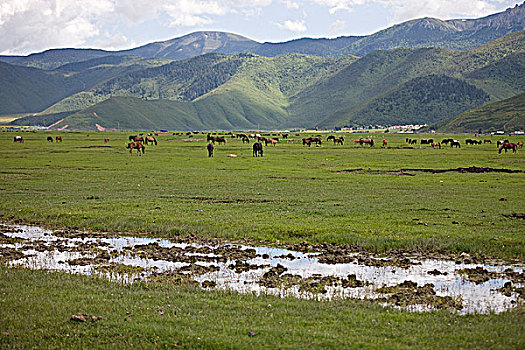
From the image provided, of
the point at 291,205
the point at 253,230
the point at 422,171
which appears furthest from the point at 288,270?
the point at 422,171

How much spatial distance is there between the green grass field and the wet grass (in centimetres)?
4

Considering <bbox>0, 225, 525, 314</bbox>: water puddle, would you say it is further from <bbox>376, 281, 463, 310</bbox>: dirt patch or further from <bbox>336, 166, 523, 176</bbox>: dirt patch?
<bbox>336, 166, 523, 176</bbox>: dirt patch

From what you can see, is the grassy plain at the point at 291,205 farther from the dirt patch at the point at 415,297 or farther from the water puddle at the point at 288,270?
the dirt patch at the point at 415,297

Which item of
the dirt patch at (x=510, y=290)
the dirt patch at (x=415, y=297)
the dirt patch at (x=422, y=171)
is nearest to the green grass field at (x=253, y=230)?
the dirt patch at (x=422, y=171)

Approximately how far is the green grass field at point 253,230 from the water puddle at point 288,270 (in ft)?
3.59

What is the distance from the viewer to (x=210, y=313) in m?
12.0

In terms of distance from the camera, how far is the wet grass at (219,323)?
407 inches

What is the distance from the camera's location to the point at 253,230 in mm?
21906

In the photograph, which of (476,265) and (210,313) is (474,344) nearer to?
(210,313)

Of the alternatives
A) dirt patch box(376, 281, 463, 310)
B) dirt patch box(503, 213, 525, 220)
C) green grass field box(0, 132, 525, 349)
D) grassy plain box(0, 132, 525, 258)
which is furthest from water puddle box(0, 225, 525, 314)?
dirt patch box(503, 213, 525, 220)

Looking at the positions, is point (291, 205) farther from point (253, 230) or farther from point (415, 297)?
point (415, 297)

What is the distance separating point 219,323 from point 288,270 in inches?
218

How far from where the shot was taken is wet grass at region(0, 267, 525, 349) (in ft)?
33.9

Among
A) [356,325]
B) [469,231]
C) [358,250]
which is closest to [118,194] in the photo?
[358,250]
